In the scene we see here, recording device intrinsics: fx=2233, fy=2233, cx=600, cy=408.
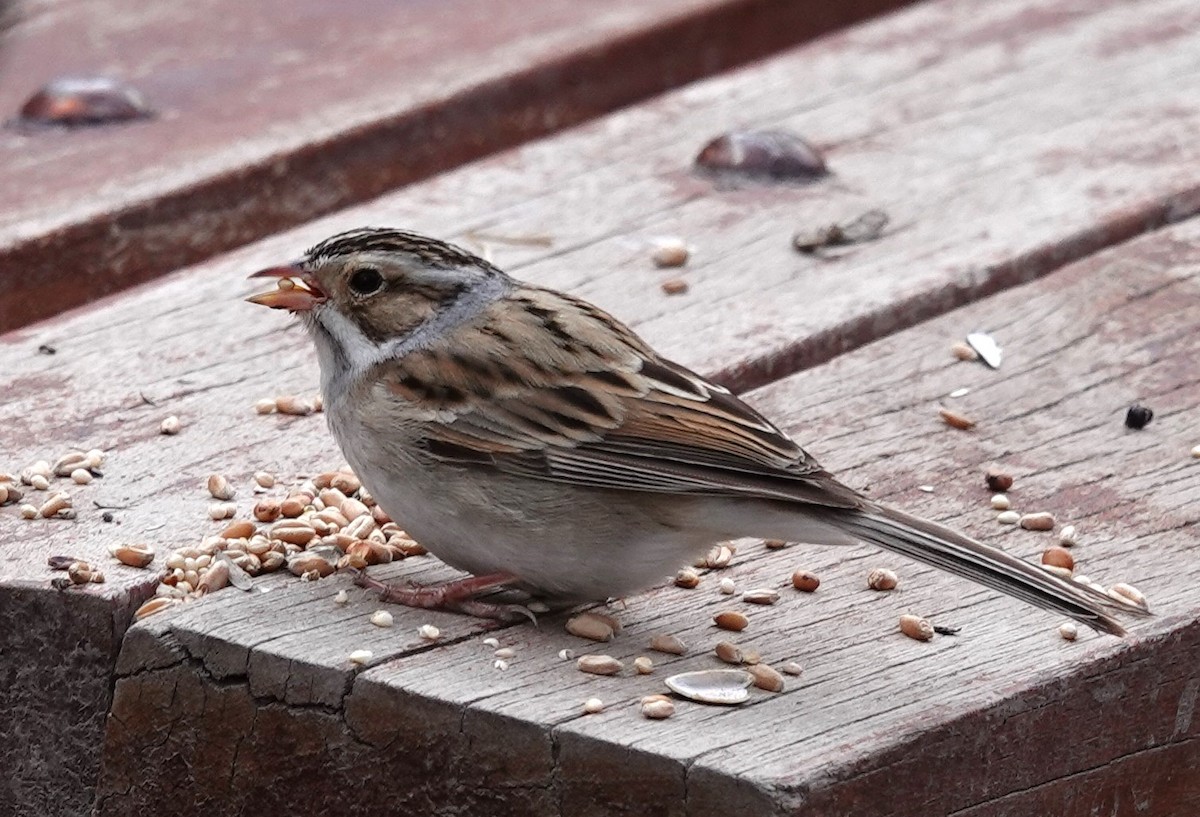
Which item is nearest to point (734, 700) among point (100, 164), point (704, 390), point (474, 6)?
point (704, 390)

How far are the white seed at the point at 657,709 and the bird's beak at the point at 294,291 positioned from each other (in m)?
0.94

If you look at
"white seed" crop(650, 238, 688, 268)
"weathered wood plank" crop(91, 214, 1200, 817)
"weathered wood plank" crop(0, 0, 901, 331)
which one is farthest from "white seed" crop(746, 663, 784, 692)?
"weathered wood plank" crop(0, 0, 901, 331)

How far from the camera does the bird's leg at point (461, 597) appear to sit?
275cm

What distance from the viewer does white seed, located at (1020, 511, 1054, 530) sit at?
2.91m

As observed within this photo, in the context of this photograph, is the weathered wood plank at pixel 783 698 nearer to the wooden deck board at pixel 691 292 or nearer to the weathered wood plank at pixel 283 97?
the wooden deck board at pixel 691 292

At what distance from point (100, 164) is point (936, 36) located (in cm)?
187

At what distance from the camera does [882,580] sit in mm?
2756

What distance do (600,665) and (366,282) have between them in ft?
2.60

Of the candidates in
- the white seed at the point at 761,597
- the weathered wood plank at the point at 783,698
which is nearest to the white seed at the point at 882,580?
the weathered wood plank at the point at 783,698

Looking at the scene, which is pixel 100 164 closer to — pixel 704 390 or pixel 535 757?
pixel 704 390

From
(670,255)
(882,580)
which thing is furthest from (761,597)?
(670,255)

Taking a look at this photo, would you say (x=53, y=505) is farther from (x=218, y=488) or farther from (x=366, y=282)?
(x=366, y=282)

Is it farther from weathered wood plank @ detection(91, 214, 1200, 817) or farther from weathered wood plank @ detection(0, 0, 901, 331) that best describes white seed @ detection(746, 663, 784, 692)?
weathered wood plank @ detection(0, 0, 901, 331)

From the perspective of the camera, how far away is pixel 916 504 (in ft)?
9.84
